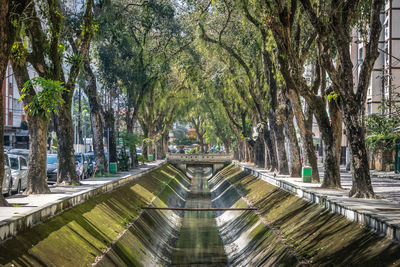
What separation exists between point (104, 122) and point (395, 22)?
84.8 feet

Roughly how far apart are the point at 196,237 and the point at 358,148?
9824mm

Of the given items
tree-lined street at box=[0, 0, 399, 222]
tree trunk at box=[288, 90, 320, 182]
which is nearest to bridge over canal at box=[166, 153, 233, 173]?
tree-lined street at box=[0, 0, 399, 222]

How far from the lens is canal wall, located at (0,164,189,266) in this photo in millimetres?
10594

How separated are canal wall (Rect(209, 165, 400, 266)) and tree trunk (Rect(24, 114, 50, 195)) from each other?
7.10 meters

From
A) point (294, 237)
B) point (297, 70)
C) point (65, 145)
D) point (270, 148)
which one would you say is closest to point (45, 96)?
point (65, 145)

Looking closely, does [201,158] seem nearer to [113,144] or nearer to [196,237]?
[113,144]

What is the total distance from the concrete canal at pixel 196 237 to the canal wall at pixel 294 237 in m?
0.03

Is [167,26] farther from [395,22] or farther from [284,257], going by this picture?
[284,257]

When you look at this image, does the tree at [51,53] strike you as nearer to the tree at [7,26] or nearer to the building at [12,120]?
the tree at [7,26]

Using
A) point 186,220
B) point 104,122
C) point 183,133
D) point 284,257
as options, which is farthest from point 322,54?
point 183,133

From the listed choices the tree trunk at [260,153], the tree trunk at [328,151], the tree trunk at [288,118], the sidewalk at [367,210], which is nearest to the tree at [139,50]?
the tree trunk at [288,118]

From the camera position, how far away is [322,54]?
1906cm

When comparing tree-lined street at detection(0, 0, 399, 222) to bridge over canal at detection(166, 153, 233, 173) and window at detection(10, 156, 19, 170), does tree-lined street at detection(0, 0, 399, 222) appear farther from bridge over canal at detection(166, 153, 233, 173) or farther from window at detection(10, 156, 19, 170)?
bridge over canal at detection(166, 153, 233, 173)

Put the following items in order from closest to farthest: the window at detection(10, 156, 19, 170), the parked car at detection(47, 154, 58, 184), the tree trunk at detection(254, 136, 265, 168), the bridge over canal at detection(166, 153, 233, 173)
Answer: the window at detection(10, 156, 19, 170), the parked car at detection(47, 154, 58, 184), the tree trunk at detection(254, 136, 265, 168), the bridge over canal at detection(166, 153, 233, 173)
